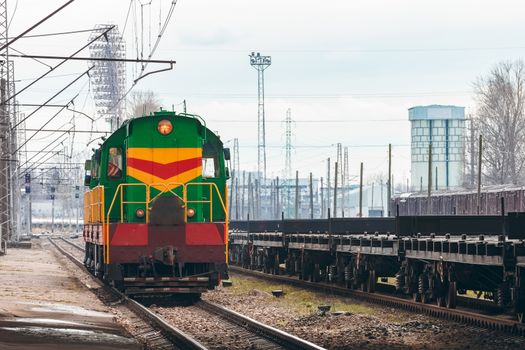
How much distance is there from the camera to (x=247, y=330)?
1814 centimetres

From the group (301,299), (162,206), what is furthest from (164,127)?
(301,299)

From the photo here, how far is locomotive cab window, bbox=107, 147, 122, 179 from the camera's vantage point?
79.9ft

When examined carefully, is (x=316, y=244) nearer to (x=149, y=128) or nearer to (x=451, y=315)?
(x=149, y=128)


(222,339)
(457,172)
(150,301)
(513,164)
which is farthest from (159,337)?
(457,172)

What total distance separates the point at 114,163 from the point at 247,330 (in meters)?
7.61

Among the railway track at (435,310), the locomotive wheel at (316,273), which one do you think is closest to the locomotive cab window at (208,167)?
the railway track at (435,310)

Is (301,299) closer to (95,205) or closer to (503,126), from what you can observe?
(95,205)

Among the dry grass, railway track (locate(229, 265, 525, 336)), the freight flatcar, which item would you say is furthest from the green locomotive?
the freight flatcar

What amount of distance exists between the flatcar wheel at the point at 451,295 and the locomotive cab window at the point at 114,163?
26.6 ft

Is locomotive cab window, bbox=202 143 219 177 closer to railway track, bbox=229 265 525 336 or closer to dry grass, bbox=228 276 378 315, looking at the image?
dry grass, bbox=228 276 378 315

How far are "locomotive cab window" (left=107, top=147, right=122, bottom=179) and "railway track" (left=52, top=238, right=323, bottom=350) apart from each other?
3014mm

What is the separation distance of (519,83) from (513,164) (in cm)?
881

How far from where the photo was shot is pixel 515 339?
630 inches

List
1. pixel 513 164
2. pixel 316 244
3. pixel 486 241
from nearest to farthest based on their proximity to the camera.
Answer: pixel 486 241
pixel 316 244
pixel 513 164
